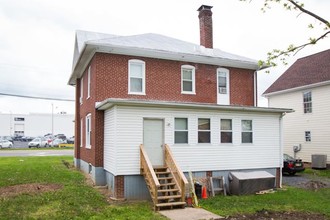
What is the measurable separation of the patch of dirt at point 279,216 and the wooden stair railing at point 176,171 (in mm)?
2055

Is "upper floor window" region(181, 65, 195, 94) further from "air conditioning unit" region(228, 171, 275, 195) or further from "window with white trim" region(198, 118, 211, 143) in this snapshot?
"air conditioning unit" region(228, 171, 275, 195)

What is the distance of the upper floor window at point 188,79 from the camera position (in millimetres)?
A: 16812

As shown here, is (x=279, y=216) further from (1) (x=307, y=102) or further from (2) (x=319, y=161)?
(1) (x=307, y=102)

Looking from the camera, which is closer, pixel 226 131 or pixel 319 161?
pixel 226 131

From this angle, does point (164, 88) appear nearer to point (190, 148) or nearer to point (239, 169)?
point (190, 148)

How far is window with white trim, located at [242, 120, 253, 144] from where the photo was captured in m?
15.3

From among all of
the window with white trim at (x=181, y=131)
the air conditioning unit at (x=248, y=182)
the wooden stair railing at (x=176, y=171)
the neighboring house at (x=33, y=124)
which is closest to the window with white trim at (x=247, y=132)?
the air conditioning unit at (x=248, y=182)

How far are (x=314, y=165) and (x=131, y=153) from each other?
14.7 m

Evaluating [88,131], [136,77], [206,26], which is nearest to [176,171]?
[136,77]

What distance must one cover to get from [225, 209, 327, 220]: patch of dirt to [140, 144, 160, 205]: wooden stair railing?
2551mm

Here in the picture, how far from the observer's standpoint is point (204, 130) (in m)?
14.4

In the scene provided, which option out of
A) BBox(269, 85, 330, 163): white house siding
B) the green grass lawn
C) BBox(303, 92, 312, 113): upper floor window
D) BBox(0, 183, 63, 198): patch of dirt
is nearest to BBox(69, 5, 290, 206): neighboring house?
the green grass lawn

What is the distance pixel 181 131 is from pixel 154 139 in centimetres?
127

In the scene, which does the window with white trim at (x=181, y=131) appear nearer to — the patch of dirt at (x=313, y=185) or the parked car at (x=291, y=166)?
the patch of dirt at (x=313, y=185)
